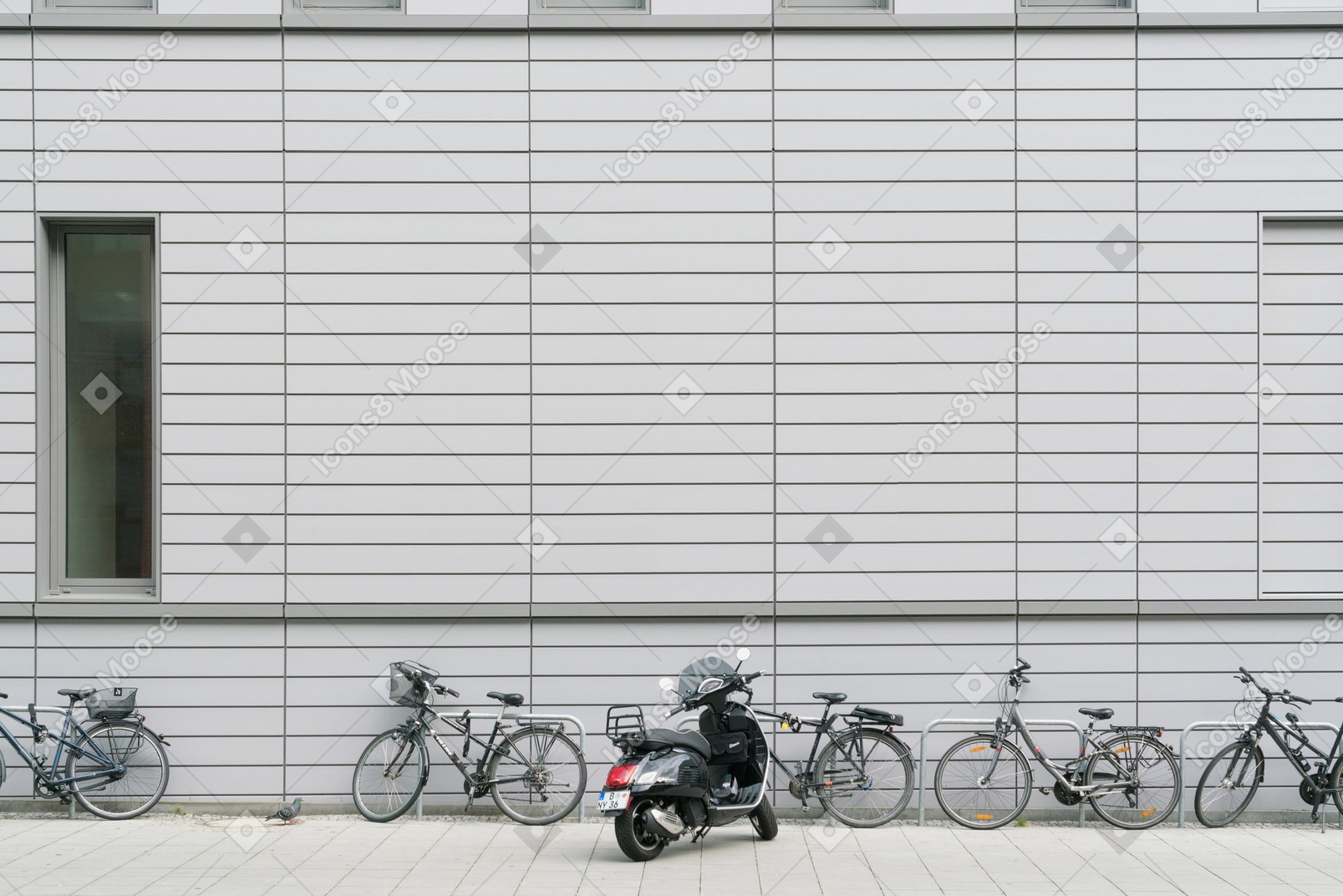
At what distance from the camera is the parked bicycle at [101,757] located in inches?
300

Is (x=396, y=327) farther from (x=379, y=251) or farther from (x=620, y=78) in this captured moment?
(x=620, y=78)

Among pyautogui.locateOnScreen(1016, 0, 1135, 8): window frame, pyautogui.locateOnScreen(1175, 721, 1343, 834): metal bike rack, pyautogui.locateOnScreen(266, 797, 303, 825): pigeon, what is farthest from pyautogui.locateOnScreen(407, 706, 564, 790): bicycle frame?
pyautogui.locateOnScreen(1016, 0, 1135, 8): window frame

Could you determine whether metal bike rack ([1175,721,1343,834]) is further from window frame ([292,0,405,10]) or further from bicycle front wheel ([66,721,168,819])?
window frame ([292,0,405,10])

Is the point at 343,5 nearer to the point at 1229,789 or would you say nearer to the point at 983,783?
the point at 983,783

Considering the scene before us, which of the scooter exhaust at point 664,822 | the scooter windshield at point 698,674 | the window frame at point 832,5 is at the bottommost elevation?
the scooter exhaust at point 664,822

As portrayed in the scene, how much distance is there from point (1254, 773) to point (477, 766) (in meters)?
5.90

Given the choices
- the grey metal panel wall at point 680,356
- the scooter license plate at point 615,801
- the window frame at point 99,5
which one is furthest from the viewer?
the window frame at point 99,5

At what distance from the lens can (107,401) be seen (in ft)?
27.0

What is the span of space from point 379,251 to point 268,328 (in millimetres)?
1076

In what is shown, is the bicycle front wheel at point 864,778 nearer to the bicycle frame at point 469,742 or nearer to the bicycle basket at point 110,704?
the bicycle frame at point 469,742

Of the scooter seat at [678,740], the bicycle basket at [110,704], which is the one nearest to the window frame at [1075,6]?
the scooter seat at [678,740]

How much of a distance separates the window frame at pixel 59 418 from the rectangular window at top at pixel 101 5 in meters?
1.76

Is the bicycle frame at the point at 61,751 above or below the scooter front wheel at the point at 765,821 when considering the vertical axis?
above

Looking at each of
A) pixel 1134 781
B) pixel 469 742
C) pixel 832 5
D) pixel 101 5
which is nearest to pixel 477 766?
pixel 469 742
